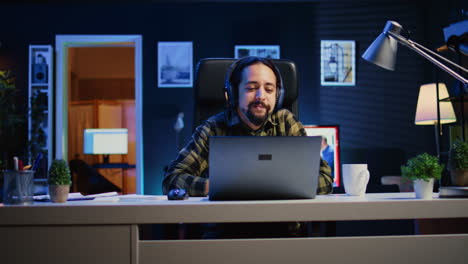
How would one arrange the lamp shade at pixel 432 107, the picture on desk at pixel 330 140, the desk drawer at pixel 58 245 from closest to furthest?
the desk drawer at pixel 58 245 < the lamp shade at pixel 432 107 < the picture on desk at pixel 330 140

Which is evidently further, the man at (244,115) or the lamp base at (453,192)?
the man at (244,115)

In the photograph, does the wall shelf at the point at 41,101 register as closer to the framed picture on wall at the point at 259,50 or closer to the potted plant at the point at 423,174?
the framed picture on wall at the point at 259,50

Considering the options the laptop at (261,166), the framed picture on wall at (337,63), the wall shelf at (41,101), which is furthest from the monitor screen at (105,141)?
the laptop at (261,166)

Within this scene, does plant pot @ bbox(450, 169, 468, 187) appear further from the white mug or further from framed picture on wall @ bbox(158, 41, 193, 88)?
framed picture on wall @ bbox(158, 41, 193, 88)

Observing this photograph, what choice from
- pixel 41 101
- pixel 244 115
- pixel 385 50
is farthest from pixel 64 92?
pixel 385 50

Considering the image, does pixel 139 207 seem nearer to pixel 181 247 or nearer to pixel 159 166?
pixel 181 247

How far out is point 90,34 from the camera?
5.15m

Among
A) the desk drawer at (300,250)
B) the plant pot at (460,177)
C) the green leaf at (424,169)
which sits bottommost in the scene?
the desk drawer at (300,250)

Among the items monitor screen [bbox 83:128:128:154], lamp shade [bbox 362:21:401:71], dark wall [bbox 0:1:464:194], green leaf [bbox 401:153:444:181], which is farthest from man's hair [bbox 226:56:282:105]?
monitor screen [bbox 83:128:128:154]

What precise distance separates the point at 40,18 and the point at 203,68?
3.78 meters

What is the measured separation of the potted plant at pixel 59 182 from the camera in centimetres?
119

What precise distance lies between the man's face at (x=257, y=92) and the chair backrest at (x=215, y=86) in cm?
31

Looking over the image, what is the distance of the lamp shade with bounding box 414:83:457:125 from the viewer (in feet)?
12.6

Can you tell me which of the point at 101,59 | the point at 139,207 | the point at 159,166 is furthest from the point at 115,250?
the point at 101,59
